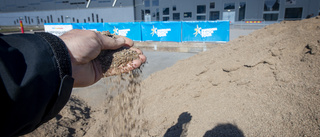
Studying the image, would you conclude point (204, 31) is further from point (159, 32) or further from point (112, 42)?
point (112, 42)

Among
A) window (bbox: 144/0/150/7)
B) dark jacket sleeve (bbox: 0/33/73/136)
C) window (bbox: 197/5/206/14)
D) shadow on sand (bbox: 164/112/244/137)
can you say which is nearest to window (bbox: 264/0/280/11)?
window (bbox: 197/5/206/14)

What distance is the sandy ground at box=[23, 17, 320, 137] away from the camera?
114 inches

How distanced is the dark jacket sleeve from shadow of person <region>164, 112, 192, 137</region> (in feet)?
8.58

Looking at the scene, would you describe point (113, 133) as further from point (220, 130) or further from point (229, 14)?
point (229, 14)

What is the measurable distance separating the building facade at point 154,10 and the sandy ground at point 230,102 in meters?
21.9

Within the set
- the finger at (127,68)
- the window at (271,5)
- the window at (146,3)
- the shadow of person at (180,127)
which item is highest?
the window at (146,3)

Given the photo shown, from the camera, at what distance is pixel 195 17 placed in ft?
91.7

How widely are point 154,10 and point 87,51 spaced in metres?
29.5

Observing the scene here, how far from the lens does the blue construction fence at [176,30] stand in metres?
11.4

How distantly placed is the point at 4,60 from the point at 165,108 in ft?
12.3

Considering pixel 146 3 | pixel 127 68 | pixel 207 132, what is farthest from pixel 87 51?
pixel 146 3

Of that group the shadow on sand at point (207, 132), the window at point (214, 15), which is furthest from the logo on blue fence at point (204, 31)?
the window at point (214, 15)

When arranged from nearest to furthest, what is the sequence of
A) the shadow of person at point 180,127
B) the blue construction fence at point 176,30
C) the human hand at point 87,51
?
1. the human hand at point 87,51
2. the shadow of person at point 180,127
3. the blue construction fence at point 176,30

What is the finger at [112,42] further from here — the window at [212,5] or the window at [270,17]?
the window at [212,5]
